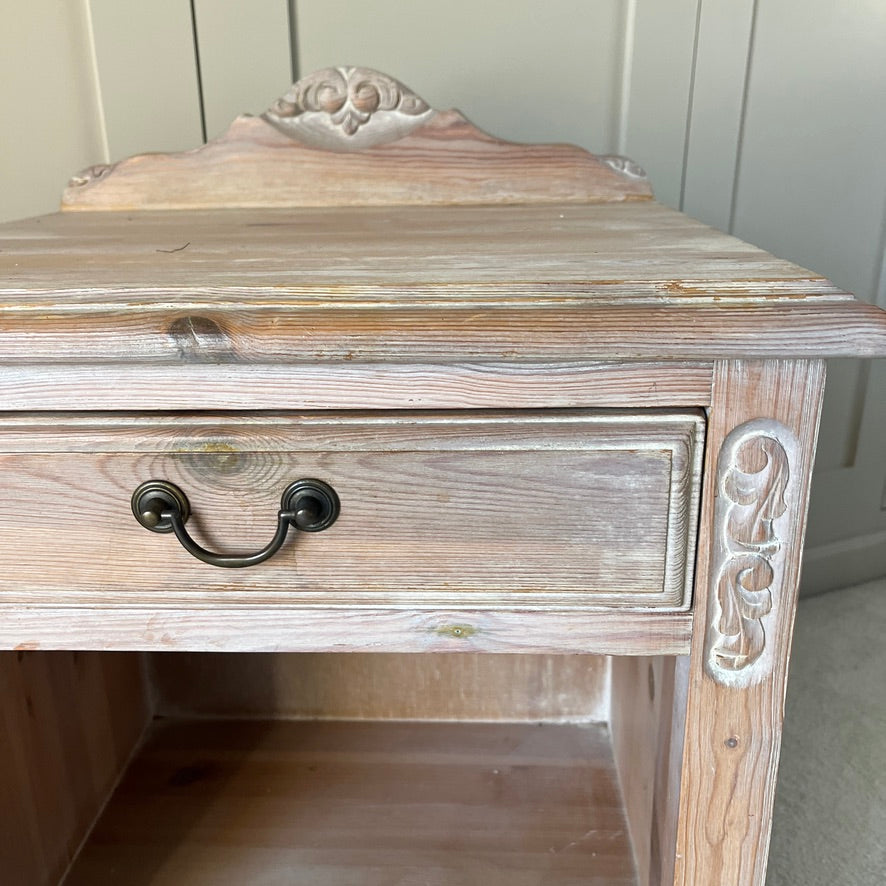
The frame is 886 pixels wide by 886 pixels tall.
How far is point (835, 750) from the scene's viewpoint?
3.19ft

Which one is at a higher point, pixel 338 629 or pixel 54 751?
pixel 338 629

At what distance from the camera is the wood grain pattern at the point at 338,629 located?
1.48 ft

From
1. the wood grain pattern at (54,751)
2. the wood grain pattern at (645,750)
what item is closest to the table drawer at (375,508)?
the wood grain pattern at (645,750)

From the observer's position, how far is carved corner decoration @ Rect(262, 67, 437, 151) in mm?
826

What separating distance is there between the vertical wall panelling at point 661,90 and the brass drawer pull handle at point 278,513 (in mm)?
725

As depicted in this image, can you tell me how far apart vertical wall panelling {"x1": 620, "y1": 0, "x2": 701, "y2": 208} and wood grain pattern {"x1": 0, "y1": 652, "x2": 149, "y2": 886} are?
83 cm

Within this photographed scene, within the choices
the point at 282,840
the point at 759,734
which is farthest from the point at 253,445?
the point at 282,840

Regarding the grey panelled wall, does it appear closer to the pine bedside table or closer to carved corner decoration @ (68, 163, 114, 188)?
carved corner decoration @ (68, 163, 114, 188)

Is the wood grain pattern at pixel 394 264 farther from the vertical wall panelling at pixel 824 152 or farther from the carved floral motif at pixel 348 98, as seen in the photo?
the vertical wall panelling at pixel 824 152

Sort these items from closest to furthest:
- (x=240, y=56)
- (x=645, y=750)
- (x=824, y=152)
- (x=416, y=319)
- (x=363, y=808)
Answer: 1. (x=416, y=319)
2. (x=645, y=750)
3. (x=363, y=808)
4. (x=240, y=56)
5. (x=824, y=152)

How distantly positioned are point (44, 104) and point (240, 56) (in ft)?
0.75

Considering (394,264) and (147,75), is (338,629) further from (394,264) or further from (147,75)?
(147,75)

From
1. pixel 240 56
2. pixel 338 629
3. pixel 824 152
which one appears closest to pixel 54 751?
pixel 338 629

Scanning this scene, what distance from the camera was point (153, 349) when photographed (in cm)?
39
